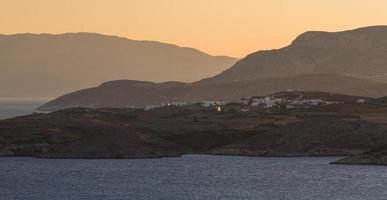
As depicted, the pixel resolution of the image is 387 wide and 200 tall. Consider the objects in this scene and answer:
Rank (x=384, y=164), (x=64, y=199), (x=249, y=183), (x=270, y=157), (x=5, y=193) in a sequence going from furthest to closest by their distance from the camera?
(x=270, y=157) → (x=384, y=164) → (x=249, y=183) → (x=5, y=193) → (x=64, y=199)

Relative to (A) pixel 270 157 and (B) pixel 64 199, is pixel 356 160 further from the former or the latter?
(B) pixel 64 199

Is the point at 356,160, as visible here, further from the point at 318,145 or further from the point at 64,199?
the point at 64,199

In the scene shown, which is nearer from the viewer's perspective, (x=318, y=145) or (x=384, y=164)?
(x=384, y=164)

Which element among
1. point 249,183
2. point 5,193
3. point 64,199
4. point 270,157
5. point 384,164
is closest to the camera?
point 64,199

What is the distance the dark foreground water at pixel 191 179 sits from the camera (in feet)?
439

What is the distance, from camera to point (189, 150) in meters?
200

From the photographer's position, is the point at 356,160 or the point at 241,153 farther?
the point at 241,153

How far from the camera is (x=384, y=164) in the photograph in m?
168

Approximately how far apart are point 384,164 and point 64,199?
64.2 m

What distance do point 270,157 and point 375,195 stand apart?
59184 millimetres

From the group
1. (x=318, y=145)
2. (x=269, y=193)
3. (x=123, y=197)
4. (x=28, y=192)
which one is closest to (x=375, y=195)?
(x=269, y=193)

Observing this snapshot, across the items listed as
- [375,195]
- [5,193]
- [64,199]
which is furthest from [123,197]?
[375,195]

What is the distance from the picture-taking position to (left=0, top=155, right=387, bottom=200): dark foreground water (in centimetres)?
13375

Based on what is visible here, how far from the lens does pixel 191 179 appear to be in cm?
15200
